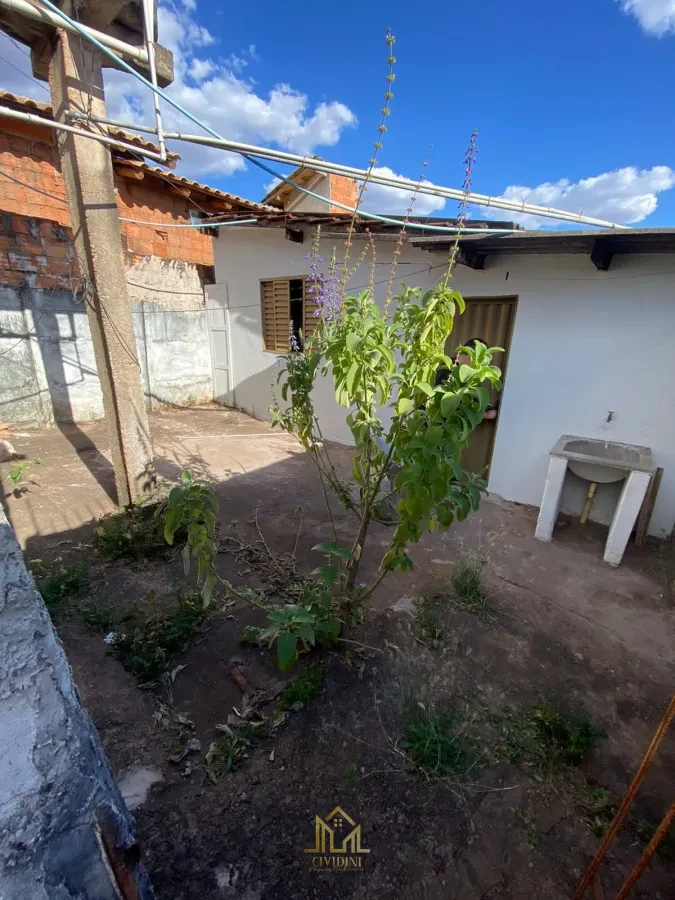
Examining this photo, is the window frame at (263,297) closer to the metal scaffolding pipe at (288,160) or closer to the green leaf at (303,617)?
the metal scaffolding pipe at (288,160)

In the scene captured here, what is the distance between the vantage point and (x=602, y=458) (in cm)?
380

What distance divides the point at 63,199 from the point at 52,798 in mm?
9064

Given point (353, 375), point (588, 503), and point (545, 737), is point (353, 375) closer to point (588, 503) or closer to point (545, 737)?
point (545, 737)

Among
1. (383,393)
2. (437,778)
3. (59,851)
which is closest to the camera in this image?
(59,851)

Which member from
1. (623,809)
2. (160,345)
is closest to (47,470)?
(160,345)

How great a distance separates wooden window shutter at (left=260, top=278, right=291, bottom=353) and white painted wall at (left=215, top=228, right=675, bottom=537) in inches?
91.6

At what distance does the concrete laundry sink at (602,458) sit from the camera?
364 cm

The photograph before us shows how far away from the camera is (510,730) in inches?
81.4

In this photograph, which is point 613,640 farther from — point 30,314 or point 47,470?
point 30,314

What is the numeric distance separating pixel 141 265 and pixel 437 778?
30.4ft

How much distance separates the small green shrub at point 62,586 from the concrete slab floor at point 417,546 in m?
0.70

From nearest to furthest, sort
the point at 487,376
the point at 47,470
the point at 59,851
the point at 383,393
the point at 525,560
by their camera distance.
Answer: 1. the point at 59,851
2. the point at 487,376
3. the point at 383,393
4. the point at 525,560
5. the point at 47,470

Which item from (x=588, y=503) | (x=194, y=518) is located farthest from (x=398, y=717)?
(x=588, y=503)

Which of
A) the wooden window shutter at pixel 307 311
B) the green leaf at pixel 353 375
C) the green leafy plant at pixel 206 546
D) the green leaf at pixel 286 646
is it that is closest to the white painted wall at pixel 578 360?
the wooden window shutter at pixel 307 311
